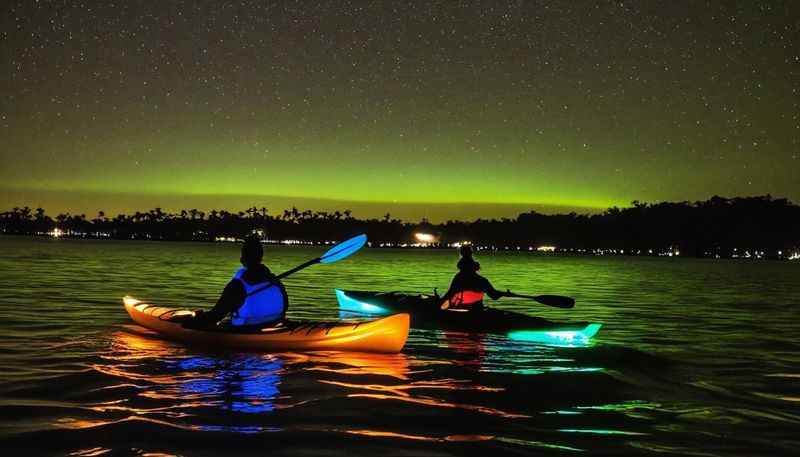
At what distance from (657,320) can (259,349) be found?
11680 millimetres

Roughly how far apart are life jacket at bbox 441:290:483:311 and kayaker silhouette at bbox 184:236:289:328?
3789 millimetres

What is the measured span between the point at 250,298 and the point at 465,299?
4.47 metres

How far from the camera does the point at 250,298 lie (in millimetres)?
10320

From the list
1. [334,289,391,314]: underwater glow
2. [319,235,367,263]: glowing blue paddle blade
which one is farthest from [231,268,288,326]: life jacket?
[334,289,391,314]: underwater glow

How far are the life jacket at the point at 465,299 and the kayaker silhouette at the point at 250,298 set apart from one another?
12.4 feet

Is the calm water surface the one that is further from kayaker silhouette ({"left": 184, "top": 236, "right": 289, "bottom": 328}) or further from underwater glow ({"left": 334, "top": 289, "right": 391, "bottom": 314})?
underwater glow ({"left": 334, "top": 289, "right": 391, "bottom": 314})

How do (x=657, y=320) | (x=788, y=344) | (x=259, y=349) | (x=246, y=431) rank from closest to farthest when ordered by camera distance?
1. (x=246, y=431)
2. (x=259, y=349)
3. (x=788, y=344)
4. (x=657, y=320)

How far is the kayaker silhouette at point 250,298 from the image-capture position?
9.78 meters

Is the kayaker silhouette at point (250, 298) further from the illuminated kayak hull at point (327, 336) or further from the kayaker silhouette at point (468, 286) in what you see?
the kayaker silhouette at point (468, 286)

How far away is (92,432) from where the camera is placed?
6.23 meters

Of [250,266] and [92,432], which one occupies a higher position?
[250,266]

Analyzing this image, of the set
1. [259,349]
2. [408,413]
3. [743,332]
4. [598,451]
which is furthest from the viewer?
[743,332]

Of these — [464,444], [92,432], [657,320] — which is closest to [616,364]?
[464,444]

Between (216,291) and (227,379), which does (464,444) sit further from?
(216,291)
